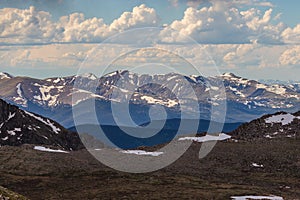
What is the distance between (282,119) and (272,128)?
26.0 ft

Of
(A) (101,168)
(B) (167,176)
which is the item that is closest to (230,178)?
(B) (167,176)

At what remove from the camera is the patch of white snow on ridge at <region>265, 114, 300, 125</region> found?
152 meters

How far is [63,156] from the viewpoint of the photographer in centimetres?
11569

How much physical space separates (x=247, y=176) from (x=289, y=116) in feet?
204

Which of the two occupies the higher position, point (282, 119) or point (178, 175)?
point (282, 119)

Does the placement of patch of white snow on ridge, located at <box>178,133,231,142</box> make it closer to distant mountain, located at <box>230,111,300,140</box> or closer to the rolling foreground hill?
the rolling foreground hill

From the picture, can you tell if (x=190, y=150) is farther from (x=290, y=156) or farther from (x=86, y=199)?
(x=86, y=199)

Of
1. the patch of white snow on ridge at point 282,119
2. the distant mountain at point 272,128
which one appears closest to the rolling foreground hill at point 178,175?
the distant mountain at point 272,128

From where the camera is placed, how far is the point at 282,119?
15338 cm

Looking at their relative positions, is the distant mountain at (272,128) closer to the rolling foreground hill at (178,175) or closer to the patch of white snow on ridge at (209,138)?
the rolling foreground hill at (178,175)

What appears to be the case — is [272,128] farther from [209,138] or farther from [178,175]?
[178,175]

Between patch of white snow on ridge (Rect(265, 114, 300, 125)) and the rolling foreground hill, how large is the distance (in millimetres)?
14020

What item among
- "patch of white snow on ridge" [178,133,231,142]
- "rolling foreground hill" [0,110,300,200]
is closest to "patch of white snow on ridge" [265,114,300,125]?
"rolling foreground hill" [0,110,300,200]

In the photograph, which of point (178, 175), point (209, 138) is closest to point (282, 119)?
point (209, 138)
